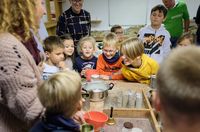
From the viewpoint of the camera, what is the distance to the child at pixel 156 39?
2.96 m

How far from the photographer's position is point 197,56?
2.14ft

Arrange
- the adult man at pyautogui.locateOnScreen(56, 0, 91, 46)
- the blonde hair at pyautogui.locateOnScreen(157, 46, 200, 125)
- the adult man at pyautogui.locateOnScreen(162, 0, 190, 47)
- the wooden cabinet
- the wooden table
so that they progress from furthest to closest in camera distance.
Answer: the wooden cabinet
the adult man at pyautogui.locateOnScreen(162, 0, 190, 47)
the adult man at pyautogui.locateOnScreen(56, 0, 91, 46)
the wooden table
the blonde hair at pyautogui.locateOnScreen(157, 46, 200, 125)

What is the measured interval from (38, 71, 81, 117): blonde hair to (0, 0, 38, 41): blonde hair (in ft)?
0.84

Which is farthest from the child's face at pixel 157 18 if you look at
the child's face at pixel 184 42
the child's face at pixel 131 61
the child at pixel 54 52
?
the child at pixel 54 52

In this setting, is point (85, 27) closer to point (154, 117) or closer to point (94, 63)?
point (94, 63)

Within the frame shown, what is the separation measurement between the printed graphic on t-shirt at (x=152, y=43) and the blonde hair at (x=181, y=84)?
2305mm

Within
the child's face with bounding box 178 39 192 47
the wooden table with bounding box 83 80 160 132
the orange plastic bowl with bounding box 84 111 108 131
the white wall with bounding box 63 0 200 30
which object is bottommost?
the wooden table with bounding box 83 80 160 132

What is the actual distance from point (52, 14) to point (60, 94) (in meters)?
4.34

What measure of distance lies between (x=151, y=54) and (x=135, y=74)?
82cm

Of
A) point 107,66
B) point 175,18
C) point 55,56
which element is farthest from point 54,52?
point 175,18

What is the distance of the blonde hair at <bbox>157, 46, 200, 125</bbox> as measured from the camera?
0.64 metres

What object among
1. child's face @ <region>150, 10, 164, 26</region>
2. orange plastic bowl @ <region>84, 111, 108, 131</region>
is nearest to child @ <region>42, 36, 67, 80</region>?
orange plastic bowl @ <region>84, 111, 108, 131</region>

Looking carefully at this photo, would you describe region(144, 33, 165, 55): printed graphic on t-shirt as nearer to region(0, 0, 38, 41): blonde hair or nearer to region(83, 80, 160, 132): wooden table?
region(83, 80, 160, 132): wooden table

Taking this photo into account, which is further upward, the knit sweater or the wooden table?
the knit sweater
